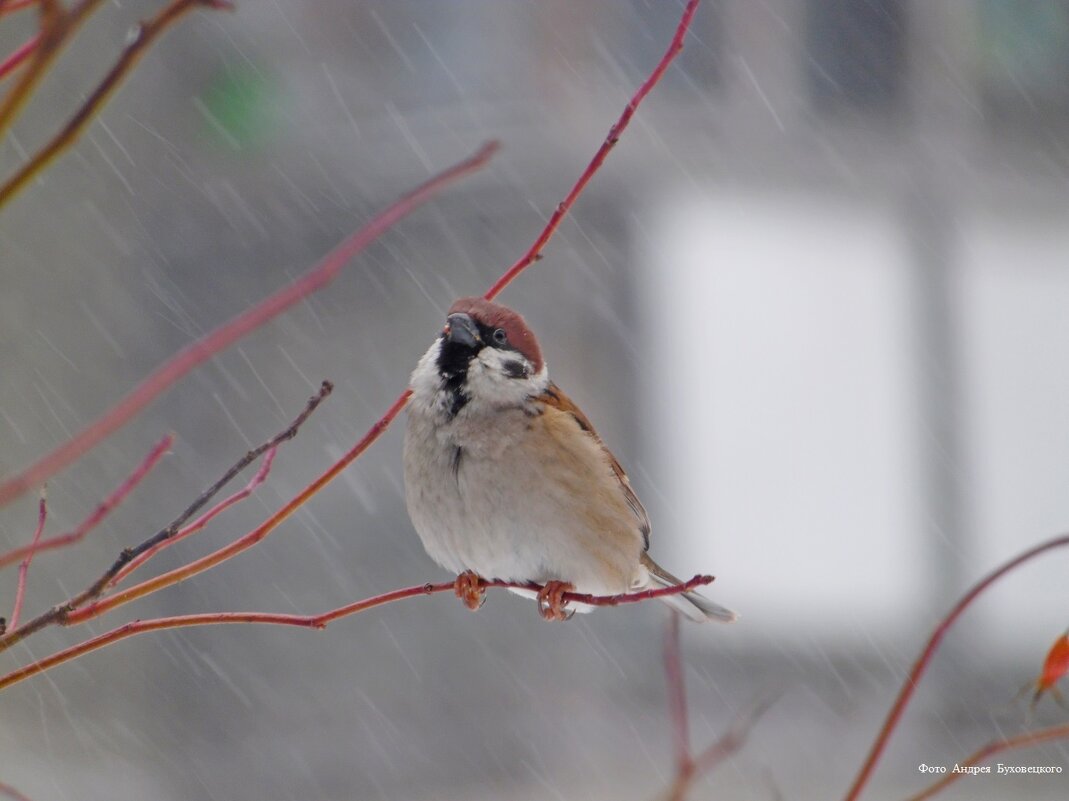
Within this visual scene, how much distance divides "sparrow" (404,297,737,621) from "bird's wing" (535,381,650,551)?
3cm

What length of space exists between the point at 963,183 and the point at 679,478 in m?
2.55

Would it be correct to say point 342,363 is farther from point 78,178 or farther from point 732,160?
point 732,160

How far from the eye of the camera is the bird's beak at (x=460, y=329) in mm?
1987

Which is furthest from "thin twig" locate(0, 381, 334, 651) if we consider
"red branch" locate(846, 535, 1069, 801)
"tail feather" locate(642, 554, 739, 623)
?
"tail feather" locate(642, 554, 739, 623)

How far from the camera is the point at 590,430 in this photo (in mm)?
2338

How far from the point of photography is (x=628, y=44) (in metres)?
6.54

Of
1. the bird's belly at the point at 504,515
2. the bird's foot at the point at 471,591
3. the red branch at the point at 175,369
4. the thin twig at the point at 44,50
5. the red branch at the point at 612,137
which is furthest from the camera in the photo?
the bird's belly at the point at 504,515

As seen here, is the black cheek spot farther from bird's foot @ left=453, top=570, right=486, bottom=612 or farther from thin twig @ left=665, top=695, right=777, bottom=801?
thin twig @ left=665, top=695, right=777, bottom=801

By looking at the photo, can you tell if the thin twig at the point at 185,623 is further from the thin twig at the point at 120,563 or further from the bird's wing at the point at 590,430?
the bird's wing at the point at 590,430

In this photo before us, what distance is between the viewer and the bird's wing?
2.26m

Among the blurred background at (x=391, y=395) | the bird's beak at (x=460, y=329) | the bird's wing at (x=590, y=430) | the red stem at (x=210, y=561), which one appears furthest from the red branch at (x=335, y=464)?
the blurred background at (x=391, y=395)

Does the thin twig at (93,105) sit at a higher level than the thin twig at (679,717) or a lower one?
higher

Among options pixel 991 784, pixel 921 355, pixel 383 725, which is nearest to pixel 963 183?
pixel 921 355

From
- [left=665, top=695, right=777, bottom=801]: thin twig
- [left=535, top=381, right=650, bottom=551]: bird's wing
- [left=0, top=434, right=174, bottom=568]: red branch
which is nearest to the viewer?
[left=0, top=434, right=174, bottom=568]: red branch
